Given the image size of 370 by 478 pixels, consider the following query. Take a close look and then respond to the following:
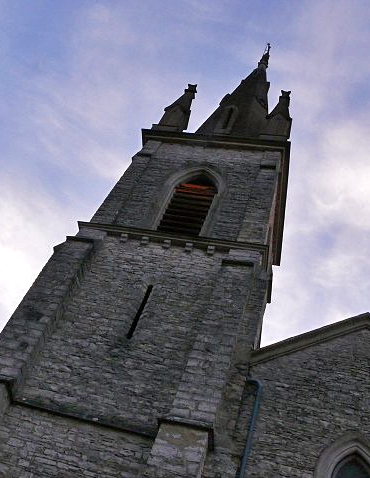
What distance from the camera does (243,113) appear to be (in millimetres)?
20781

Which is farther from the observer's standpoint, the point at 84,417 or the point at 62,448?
the point at 84,417

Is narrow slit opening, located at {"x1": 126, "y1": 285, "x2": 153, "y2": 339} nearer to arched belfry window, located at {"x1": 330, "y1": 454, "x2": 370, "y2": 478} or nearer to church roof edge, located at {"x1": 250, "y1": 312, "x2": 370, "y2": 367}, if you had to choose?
church roof edge, located at {"x1": 250, "y1": 312, "x2": 370, "y2": 367}

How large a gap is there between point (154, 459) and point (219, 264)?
5.39 m

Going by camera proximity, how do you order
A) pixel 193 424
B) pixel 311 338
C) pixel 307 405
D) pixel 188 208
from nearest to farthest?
pixel 193 424, pixel 307 405, pixel 311 338, pixel 188 208

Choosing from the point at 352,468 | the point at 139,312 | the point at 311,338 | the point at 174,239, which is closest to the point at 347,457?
the point at 352,468

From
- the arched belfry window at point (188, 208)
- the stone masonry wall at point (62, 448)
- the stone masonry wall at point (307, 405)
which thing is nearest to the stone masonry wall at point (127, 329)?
the stone masonry wall at point (62, 448)

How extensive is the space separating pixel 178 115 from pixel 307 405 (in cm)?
1171

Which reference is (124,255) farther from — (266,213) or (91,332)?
(266,213)

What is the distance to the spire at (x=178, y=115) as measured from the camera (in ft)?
63.1

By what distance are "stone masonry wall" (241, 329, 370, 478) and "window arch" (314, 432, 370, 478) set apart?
0.35 feet

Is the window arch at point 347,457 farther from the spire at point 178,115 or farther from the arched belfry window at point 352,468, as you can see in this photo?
the spire at point 178,115

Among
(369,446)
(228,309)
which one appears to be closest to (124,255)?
(228,309)

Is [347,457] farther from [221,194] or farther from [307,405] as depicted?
[221,194]

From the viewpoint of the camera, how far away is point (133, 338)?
1184 centimetres
